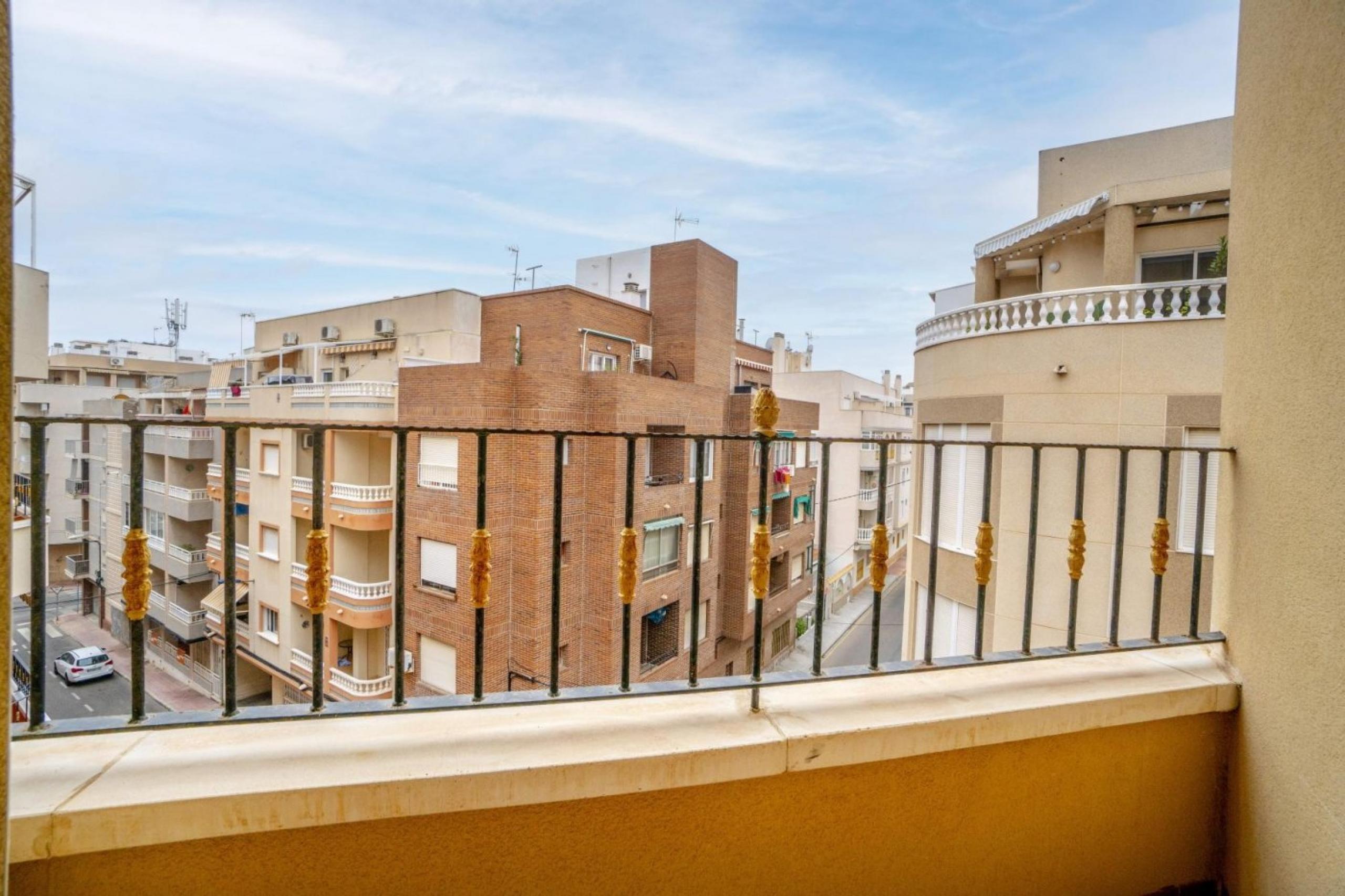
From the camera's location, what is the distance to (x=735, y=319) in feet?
61.9

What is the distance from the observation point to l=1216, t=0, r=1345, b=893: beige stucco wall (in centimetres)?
131

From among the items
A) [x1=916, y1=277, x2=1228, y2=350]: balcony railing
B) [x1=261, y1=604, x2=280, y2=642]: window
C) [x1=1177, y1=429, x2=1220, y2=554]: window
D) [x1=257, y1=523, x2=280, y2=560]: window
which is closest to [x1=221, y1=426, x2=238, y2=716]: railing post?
[x1=1177, y1=429, x2=1220, y2=554]: window

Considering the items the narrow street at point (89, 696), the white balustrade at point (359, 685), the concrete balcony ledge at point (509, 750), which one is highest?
the concrete balcony ledge at point (509, 750)

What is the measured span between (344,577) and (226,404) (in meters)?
5.78

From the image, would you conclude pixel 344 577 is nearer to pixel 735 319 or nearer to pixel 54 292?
pixel 54 292

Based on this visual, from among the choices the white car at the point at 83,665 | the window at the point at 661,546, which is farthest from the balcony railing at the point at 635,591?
the white car at the point at 83,665

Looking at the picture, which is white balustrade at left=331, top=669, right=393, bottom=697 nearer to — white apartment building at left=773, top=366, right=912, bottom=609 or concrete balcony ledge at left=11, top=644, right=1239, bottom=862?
concrete balcony ledge at left=11, top=644, right=1239, bottom=862

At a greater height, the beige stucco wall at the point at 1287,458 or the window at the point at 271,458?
the beige stucco wall at the point at 1287,458

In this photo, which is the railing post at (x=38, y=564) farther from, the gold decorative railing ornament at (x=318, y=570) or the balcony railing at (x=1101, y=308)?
the balcony railing at (x=1101, y=308)

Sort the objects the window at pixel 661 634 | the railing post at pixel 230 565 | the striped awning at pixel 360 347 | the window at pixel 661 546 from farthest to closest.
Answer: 1. the striped awning at pixel 360 347
2. the window at pixel 661 634
3. the window at pixel 661 546
4. the railing post at pixel 230 565

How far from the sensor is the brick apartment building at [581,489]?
1135cm

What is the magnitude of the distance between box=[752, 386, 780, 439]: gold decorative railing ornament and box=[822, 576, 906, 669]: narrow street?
1458 cm

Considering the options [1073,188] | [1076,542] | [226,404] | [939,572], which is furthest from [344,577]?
[1073,188]

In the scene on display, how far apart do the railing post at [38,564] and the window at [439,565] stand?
420 inches
